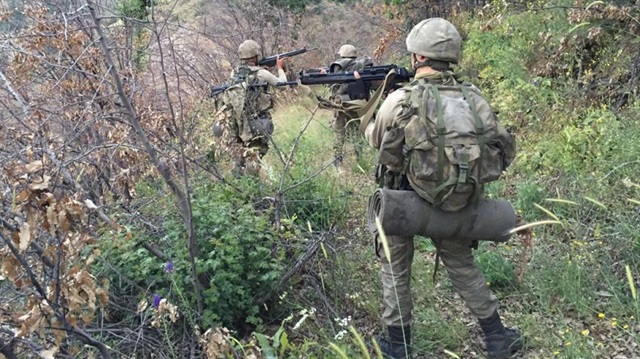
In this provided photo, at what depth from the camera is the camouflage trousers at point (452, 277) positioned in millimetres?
3311

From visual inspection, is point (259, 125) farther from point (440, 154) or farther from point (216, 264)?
point (440, 154)

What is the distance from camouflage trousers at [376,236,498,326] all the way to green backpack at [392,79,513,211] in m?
0.36

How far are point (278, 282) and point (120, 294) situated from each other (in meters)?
1.01

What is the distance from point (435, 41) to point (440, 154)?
649mm

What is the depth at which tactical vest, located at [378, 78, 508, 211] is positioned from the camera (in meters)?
2.95

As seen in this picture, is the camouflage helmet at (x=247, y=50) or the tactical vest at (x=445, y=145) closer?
the tactical vest at (x=445, y=145)

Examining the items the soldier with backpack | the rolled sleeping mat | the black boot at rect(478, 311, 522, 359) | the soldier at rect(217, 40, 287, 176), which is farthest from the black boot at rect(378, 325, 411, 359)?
the soldier at rect(217, 40, 287, 176)

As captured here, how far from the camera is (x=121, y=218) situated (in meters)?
4.02

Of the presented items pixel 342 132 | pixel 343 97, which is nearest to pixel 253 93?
pixel 343 97

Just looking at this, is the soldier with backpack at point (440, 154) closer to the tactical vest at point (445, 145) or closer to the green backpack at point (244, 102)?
the tactical vest at point (445, 145)

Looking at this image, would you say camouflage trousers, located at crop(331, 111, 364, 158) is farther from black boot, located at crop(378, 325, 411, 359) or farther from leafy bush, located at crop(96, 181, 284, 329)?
black boot, located at crop(378, 325, 411, 359)

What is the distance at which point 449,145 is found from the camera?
2941 millimetres

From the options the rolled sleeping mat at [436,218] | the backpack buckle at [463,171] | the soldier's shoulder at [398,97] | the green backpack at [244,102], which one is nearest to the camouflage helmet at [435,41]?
the soldier's shoulder at [398,97]

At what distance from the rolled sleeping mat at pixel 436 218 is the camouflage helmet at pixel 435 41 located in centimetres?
76
